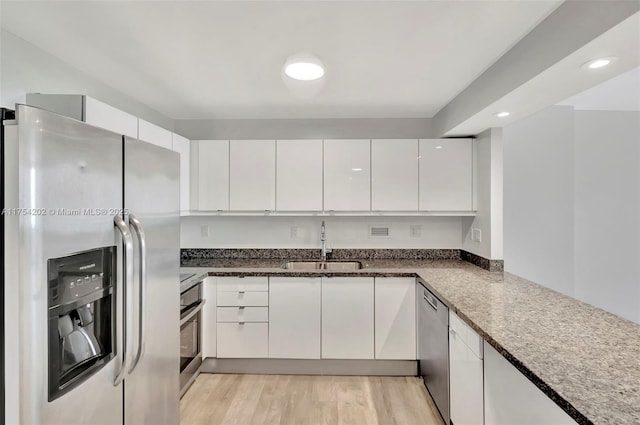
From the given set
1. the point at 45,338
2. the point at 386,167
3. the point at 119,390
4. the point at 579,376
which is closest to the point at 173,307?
the point at 119,390

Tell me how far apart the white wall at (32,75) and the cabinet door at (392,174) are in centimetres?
228

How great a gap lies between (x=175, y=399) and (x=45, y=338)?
0.99 meters

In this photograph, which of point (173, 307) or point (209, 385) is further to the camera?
point (209, 385)

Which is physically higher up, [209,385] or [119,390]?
[119,390]

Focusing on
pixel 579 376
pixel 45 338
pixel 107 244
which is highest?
pixel 107 244

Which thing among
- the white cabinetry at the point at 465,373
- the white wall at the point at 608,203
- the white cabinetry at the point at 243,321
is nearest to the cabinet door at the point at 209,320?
the white cabinetry at the point at 243,321

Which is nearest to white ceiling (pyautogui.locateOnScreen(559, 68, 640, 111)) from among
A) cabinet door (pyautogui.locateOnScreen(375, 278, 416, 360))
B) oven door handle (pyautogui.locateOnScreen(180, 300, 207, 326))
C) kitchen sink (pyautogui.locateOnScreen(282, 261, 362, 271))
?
cabinet door (pyautogui.locateOnScreen(375, 278, 416, 360))

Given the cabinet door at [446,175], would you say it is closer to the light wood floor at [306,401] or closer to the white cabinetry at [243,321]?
the light wood floor at [306,401]

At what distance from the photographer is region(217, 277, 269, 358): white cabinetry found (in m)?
2.74

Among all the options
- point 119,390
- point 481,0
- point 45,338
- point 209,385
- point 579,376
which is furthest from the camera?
point 209,385

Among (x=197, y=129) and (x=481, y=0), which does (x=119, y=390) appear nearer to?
(x=481, y=0)

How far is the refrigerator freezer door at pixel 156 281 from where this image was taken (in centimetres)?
125

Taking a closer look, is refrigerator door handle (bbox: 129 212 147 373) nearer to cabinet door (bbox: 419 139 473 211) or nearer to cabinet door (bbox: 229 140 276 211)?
cabinet door (bbox: 229 140 276 211)

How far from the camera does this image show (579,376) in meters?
1.04
